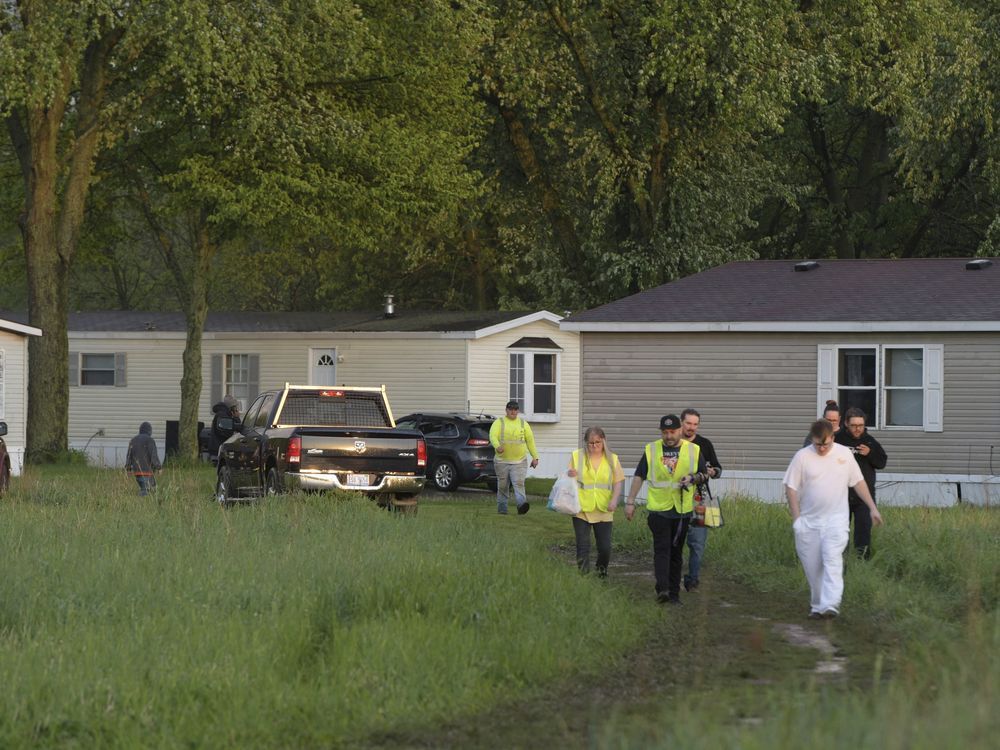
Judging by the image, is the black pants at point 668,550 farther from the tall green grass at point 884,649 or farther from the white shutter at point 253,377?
the white shutter at point 253,377

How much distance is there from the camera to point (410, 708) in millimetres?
8836

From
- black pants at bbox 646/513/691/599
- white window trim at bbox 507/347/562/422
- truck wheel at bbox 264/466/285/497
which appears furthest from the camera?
white window trim at bbox 507/347/562/422

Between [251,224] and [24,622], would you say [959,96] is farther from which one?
[24,622]

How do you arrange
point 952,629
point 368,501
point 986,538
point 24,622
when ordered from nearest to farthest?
point 24,622, point 952,629, point 986,538, point 368,501

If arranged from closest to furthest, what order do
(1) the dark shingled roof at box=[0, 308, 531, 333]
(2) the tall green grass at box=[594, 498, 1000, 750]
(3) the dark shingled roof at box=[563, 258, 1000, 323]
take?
1. (2) the tall green grass at box=[594, 498, 1000, 750]
2. (3) the dark shingled roof at box=[563, 258, 1000, 323]
3. (1) the dark shingled roof at box=[0, 308, 531, 333]

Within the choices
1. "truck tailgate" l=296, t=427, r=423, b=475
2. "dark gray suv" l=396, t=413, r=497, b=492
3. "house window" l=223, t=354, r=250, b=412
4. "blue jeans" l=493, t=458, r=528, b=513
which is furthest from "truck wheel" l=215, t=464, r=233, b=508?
"house window" l=223, t=354, r=250, b=412

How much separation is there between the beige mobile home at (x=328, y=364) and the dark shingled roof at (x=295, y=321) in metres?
0.04

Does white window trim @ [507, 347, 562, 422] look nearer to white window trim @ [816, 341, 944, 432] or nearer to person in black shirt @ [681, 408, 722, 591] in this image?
white window trim @ [816, 341, 944, 432]

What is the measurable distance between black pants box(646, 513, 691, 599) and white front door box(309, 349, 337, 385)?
24.5 meters

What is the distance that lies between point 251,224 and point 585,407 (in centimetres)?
967

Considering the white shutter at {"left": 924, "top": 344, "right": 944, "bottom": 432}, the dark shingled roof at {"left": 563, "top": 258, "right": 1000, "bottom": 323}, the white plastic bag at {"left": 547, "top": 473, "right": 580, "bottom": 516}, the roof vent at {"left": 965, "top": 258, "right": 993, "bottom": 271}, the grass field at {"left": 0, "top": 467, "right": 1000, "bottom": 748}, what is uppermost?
the roof vent at {"left": 965, "top": 258, "right": 993, "bottom": 271}

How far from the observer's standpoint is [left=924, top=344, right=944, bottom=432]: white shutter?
2512 cm

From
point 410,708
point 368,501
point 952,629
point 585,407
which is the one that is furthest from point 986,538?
point 585,407

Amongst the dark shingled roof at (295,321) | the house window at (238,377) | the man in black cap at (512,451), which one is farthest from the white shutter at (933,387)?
the house window at (238,377)
